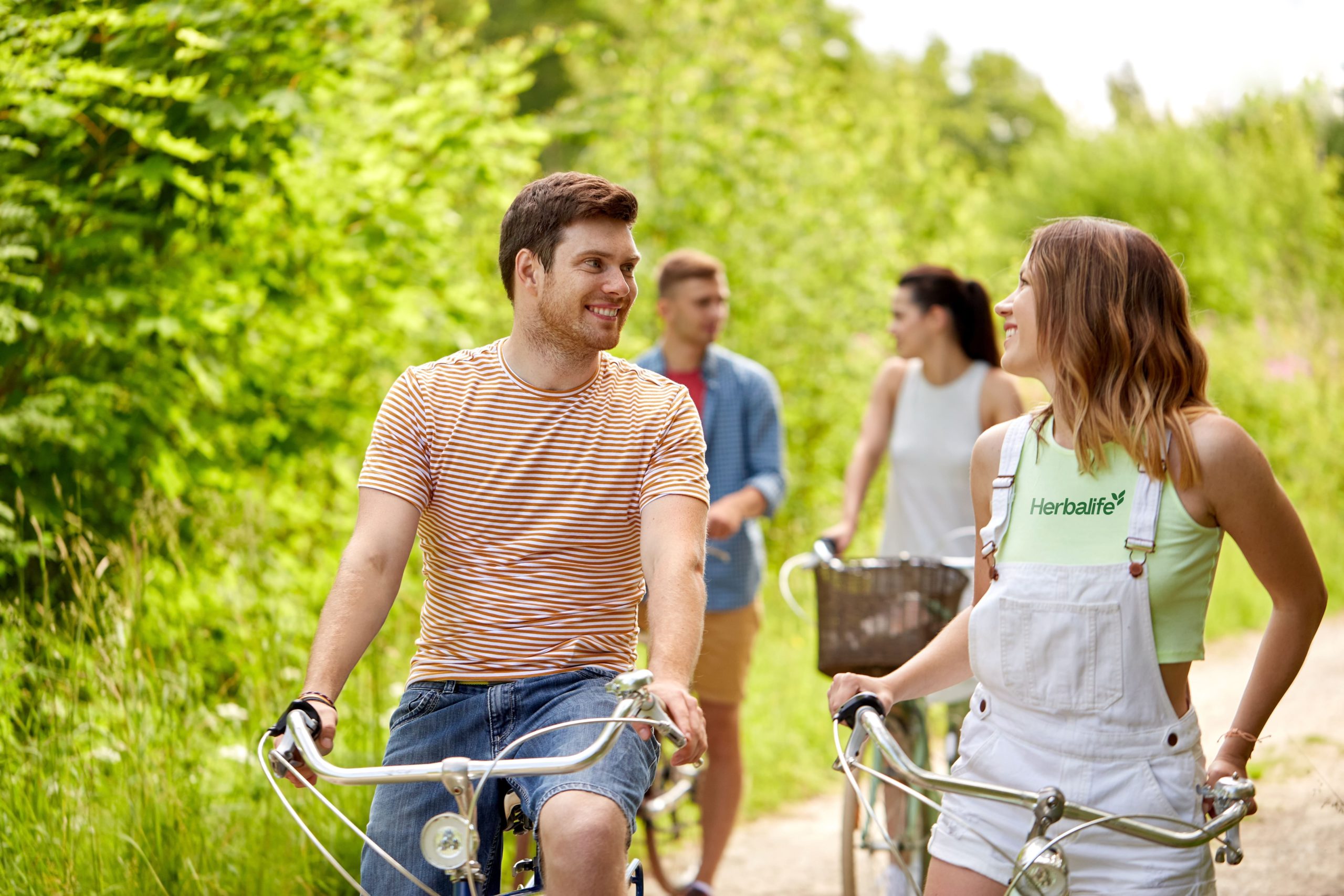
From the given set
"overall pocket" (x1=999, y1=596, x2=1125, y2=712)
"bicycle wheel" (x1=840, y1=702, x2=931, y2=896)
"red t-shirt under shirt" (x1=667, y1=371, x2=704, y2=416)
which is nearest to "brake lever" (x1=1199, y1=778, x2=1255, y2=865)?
"overall pocket" (x1=999, y1=596, x2=1125, y2=712)

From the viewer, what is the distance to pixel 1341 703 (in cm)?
745

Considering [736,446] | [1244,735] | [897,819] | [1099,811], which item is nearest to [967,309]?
[736,446]

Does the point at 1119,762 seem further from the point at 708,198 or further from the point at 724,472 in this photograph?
the point at 708,198

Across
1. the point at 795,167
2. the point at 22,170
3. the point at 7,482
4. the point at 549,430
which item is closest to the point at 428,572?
the point at 549,430

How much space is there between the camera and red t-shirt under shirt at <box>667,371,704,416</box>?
512 centimetres

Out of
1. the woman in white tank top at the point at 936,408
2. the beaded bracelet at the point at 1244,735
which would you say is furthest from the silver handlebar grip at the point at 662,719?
the woman in white tank top at the point at 936,408

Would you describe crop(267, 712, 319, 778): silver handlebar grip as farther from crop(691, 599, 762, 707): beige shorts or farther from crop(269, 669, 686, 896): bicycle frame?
crop(691, 599, 762, 707): beige shorts

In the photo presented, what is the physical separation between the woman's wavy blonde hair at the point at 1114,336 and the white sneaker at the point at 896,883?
235 cm

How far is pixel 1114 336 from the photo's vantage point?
2414 millimetres

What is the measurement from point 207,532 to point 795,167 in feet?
21.3

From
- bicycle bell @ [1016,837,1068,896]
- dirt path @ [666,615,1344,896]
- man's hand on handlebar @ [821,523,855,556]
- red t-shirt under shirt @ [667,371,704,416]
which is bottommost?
dirt path @ [666,615,1344,896]

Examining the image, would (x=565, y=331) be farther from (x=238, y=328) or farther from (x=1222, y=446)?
(x=238, y=328)

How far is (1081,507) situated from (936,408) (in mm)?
2632

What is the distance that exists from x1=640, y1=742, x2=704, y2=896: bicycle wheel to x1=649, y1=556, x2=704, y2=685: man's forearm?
2724 millimetres
